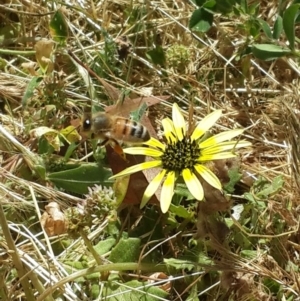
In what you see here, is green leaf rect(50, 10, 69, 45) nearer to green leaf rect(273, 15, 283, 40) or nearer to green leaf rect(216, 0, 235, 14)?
green leaf rect(216, 0, 235, 14)

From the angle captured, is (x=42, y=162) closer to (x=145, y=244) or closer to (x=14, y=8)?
(x=145, y=244)

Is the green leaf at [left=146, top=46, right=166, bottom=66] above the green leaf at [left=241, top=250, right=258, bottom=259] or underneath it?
above

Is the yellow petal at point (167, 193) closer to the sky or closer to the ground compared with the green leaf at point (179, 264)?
closer to the sky

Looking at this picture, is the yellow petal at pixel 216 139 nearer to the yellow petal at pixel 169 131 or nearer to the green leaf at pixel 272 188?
the yellow petal at pixel 169 131

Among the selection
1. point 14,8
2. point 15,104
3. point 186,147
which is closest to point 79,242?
point 186,147

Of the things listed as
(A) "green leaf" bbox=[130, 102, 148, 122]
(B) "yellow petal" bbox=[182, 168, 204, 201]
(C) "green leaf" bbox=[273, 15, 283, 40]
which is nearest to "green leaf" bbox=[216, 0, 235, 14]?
(C) "green leaf" bbox=[273, 15, 283, 40]

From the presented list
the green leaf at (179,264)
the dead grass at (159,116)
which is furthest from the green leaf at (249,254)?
the green leaf at (179,264)

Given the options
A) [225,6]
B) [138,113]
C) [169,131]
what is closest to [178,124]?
[169,131]

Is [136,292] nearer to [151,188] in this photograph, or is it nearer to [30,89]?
[151,188]
